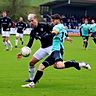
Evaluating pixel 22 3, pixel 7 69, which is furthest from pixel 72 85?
pixel 22 3

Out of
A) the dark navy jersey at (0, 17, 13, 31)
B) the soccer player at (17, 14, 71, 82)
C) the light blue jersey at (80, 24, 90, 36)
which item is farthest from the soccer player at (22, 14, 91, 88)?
the light blue jersey at (80, 24, 90, 36)

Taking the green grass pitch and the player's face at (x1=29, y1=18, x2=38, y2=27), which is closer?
the green grass pitch

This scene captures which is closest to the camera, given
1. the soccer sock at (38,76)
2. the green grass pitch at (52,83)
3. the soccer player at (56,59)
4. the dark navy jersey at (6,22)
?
the green grass pitch at (52,83)

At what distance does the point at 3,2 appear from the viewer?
85688 mm

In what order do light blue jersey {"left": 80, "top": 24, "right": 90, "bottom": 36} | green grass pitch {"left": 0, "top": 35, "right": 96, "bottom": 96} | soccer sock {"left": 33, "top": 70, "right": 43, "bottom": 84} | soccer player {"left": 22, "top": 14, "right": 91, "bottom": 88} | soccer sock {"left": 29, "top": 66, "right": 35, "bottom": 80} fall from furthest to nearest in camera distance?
light blue jersey {"left": 80, "top": 24, "right": 90, "bottom": 36}
soccer sock {"left": 29, "top": 66, "right": 35, "bottom": 80}
soccer sock {"left": 33, "top": 70, "right": 43, "bottom": 84}
soccer player {"left": 22, "top": 14, "right": 91, "bottom": 88}
green grass pitch {"left": 0, "top": 35, "right": 96, "bottom": 96}

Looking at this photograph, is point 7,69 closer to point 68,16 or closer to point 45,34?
point 45,34

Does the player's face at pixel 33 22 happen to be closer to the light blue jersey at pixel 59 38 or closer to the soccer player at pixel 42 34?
the soccer player at pixel 42 34

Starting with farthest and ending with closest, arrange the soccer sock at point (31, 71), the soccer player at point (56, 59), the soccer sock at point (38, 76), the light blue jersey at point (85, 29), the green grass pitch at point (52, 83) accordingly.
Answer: the light blue jersey at point (85, 29)
the soccer sock at point (31, 71)
the soccer sock at point (38, 76)
the soccer player at point (56, 59)
the green grass pitch at point (52, 83)

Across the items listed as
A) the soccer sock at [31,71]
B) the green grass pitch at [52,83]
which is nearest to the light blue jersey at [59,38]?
the soccer sock at [31,71]

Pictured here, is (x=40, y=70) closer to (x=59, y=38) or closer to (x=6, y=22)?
(x=59, y=38)

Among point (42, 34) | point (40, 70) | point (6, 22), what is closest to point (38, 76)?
point (40, 70)

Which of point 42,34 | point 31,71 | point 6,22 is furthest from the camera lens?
point 6,22

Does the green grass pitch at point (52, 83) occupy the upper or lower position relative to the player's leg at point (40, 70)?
lower

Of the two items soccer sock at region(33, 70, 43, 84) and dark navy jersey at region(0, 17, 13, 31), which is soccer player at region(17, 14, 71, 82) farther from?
dark navy jersey at region(0, 17, 13, 31)
